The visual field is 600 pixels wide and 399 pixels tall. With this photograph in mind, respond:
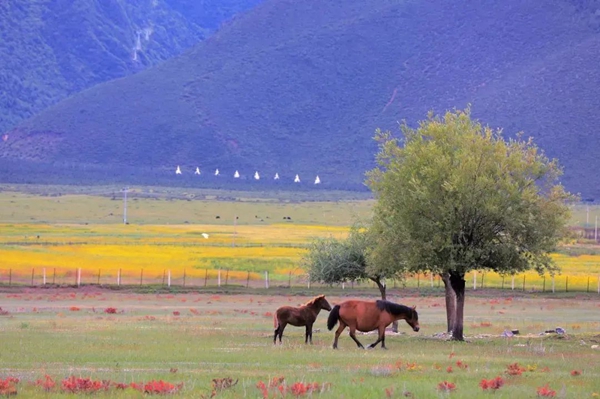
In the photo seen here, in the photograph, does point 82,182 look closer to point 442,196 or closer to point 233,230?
point 233,230

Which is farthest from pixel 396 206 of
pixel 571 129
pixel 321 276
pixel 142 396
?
pixel 571 129

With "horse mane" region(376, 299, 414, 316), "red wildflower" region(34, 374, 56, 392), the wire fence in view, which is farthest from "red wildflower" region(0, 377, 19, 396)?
the wire fence

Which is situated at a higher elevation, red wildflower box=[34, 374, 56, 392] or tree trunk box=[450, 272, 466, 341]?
tree trunk box=[450, 272, 466, 341]

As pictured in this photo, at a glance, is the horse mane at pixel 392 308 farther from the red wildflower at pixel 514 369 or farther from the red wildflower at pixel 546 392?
the red wildflower at pixel 546 392

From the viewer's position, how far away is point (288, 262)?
226 feet

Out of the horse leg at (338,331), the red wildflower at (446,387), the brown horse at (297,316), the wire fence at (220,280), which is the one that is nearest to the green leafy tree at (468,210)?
the brown horse at (297,316)

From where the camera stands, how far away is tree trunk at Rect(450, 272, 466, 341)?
3269 cm

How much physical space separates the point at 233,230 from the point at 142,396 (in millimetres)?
84119

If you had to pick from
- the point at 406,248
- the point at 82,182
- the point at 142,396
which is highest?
the point at 82,182

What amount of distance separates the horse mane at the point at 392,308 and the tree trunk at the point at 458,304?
3019 millimetres

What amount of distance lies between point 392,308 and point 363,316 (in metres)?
0.94

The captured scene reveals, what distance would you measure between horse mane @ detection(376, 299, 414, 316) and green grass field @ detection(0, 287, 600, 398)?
2.75 ft

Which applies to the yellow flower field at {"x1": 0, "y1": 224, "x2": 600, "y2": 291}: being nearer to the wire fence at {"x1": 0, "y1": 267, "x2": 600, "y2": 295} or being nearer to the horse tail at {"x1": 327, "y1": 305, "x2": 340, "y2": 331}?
the wire fence at {"x1": 0, "y1": 267, "x2": 600, "y2": 295}

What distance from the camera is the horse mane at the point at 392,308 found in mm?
29172
